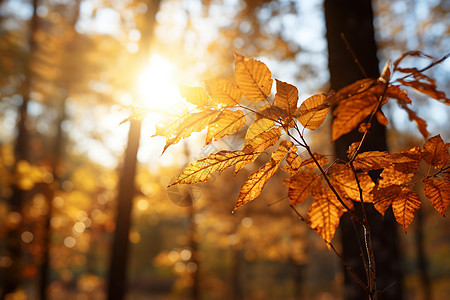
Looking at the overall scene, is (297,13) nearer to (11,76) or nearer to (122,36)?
(122,36)

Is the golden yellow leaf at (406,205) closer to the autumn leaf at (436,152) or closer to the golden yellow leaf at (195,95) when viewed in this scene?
the autumn leaf at (436,152)

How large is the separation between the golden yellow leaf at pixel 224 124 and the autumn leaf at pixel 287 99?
11 cm

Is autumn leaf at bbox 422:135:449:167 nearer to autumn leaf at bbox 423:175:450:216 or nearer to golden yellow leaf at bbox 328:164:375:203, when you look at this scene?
autumn leaf at bbox 423:175:450:216

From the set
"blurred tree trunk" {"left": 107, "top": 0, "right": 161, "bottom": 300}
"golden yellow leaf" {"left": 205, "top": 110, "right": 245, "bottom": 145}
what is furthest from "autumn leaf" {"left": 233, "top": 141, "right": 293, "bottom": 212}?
"blurred tree trunk" {"left": 107, "top": 0, "right": 161, "bottom": 300}

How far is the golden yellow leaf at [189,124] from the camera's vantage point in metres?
0.75

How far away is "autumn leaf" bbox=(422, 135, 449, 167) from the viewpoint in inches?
32.5

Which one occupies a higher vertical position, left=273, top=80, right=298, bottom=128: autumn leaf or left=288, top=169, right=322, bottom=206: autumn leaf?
left=273, top=80, right=298, bottom=128: autumn leaf

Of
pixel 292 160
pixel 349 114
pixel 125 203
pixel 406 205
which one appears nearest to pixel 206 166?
pixel 292 160

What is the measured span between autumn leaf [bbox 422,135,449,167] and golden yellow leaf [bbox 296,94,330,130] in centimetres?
33

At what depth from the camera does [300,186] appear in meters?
0.86

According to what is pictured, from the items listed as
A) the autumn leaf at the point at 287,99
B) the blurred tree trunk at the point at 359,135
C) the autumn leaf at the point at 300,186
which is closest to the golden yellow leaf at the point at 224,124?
the autumn leaf at the point at 287,99

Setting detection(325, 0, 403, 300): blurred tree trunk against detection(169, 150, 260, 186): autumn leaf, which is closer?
detection(169, 150, 260, 186): autumn leaf

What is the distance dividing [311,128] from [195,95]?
33 cm

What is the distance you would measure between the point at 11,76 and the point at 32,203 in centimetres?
329
